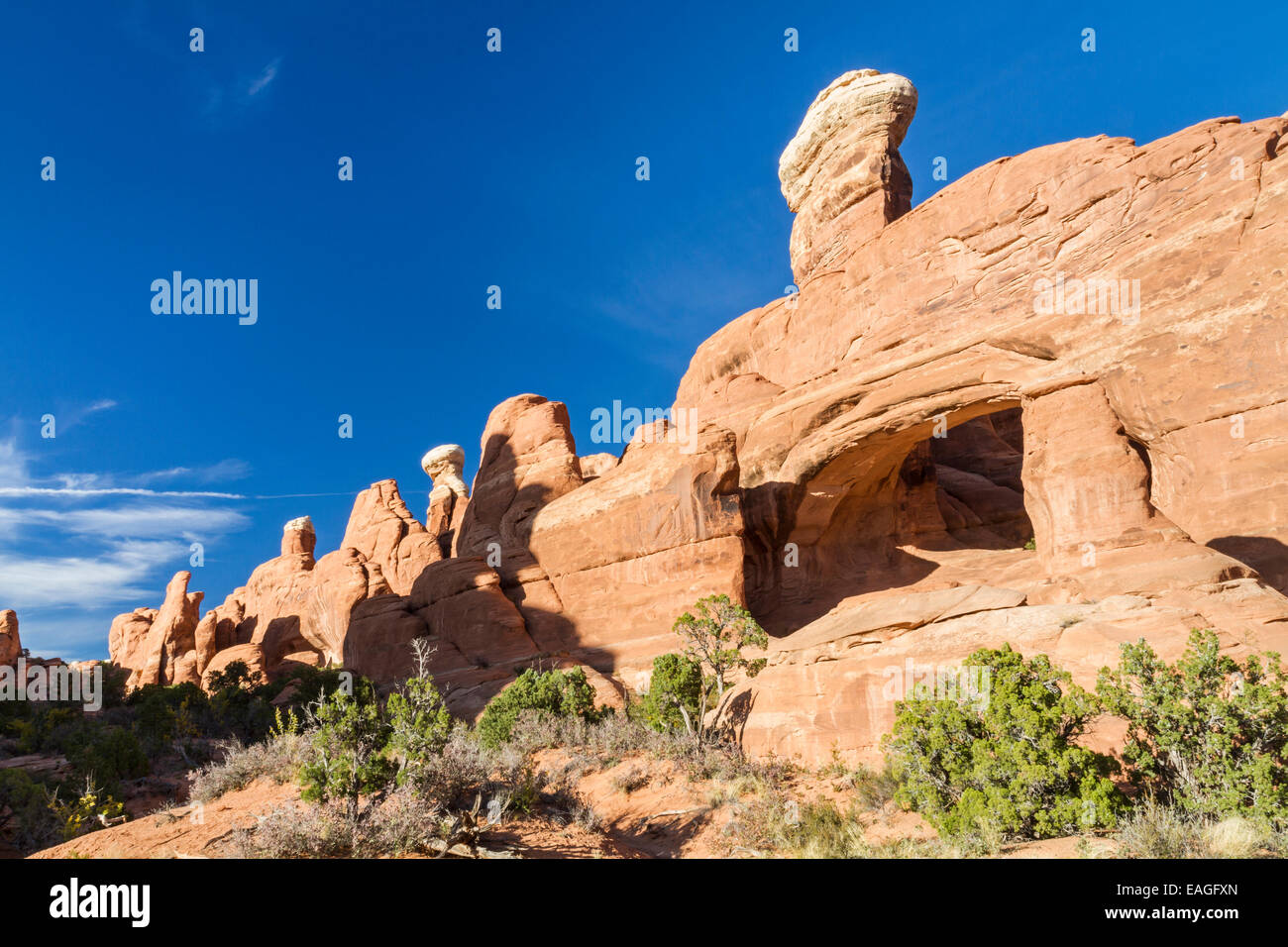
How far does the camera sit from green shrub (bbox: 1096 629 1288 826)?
318 inches

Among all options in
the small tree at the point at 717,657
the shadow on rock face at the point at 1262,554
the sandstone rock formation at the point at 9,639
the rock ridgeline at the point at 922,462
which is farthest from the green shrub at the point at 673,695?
the sandstone rock formation at the point at 9,639

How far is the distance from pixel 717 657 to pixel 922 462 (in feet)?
59.7

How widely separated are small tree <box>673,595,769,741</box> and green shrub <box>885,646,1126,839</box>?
6855 mm

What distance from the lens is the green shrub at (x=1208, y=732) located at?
809cm

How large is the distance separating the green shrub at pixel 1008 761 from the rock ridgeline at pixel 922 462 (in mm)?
3793

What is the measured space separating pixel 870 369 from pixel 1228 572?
1400cm

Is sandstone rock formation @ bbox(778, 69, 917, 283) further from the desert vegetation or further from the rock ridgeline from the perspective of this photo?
the desert vegetation

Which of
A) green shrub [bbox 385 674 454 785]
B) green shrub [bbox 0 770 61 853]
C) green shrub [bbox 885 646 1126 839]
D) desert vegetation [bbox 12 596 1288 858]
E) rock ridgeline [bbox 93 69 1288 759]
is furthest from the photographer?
rock ridgeline [bbox 93 69 1288 759]

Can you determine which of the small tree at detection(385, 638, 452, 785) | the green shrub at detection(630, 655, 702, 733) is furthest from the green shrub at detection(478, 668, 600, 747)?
the small tree at detection(385, 638, 452, 785)

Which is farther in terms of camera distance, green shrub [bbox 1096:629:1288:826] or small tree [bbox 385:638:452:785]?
small tree [bbox 385:638:452:785]

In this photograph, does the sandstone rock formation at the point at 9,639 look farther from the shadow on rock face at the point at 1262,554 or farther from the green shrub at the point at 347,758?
the shadow on rock face at the point at 1262,554
